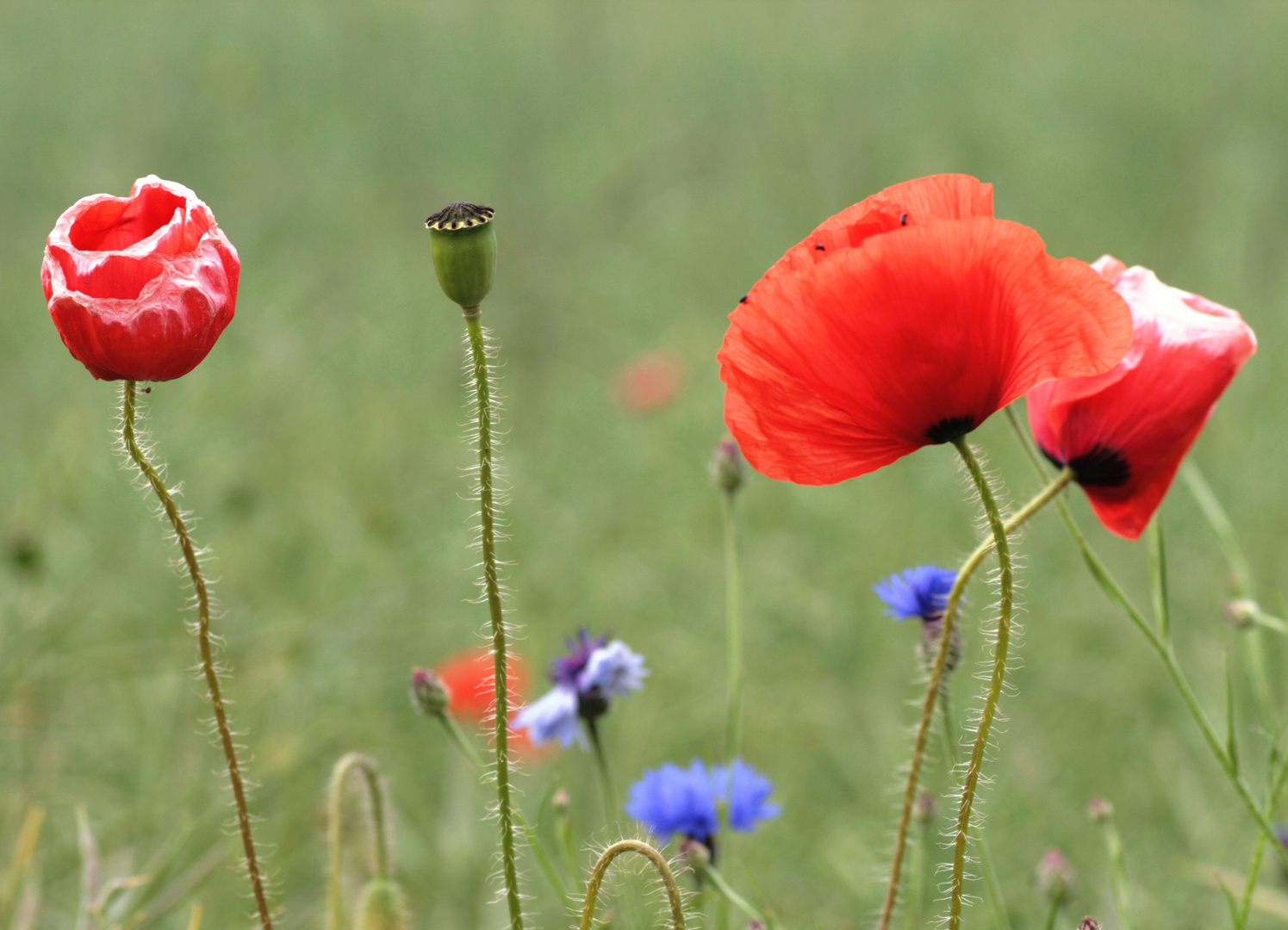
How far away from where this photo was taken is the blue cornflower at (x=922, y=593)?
45 centimetres

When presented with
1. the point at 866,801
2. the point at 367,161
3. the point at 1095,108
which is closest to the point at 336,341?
the point at 367,161

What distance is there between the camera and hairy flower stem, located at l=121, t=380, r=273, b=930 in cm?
33

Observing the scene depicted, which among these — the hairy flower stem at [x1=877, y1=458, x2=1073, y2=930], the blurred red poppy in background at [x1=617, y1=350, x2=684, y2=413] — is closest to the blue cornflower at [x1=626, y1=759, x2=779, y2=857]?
the hairy flower stem at [x1=877, y1=458, x2=1073, y2=930]

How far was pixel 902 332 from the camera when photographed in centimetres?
34

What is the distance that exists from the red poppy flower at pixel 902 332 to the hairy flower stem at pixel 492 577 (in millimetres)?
73

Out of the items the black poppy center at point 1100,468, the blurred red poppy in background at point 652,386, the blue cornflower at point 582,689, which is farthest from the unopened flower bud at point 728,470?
the blurred red poppy in background at point 652,386

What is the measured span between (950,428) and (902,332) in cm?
3

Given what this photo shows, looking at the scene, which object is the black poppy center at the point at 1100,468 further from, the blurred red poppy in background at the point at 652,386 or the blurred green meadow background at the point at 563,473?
the blurred red poppy in background at the point at 652,386

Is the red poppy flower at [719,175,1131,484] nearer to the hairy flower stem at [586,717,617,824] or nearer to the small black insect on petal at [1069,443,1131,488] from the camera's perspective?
the small black insect on petal at [1069,443,1131,488]

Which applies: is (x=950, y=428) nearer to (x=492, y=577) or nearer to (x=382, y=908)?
(x=492, y=577)

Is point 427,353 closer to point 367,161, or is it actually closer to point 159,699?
point 367,161

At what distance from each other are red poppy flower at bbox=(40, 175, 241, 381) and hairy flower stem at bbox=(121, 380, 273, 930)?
1cm

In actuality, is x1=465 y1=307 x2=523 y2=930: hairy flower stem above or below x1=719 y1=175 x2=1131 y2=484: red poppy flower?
below

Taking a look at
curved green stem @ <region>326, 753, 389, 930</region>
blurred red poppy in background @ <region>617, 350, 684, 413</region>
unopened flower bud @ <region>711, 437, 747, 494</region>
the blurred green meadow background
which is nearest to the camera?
curved green stem @ <region>326, 753, 389, 930</region>
